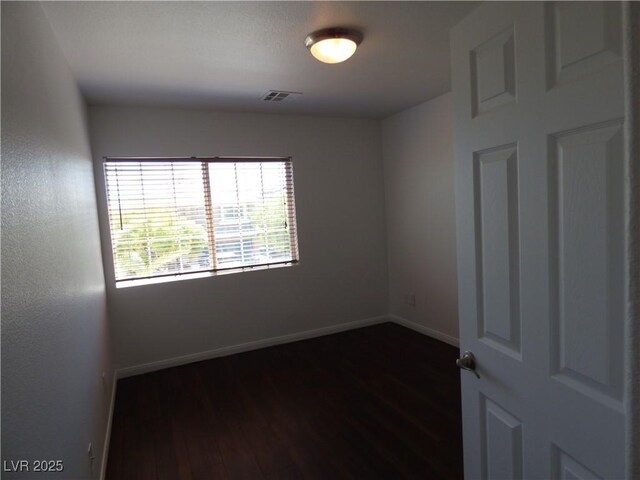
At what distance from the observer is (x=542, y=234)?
1061mm

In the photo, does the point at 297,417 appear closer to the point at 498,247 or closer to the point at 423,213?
the point at 498,247

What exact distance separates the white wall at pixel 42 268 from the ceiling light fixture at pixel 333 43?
50.5 inches

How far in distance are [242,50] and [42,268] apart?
1.65m

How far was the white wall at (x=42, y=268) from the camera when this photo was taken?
979 millimetres

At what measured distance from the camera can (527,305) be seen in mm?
1123

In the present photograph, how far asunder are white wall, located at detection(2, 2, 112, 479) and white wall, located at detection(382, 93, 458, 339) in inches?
118

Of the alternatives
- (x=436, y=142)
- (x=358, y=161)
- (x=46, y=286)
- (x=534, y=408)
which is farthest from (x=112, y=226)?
(x=534, y=408)

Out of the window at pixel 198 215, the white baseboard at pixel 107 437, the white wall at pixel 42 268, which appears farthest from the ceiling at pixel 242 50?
the white baseboard at pixel 107 437

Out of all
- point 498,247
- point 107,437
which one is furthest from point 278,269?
point 498,247

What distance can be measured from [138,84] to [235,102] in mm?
840

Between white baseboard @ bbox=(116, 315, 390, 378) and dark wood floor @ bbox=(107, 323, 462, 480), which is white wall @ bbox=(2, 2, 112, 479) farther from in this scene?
white baseboard @ bbox=(116, 315, 390, 378)

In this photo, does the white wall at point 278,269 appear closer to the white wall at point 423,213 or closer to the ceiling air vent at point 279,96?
the white wall at point 423,213

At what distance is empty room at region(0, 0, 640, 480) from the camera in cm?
96

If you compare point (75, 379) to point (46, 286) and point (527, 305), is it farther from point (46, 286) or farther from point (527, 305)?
point (527, 305)
